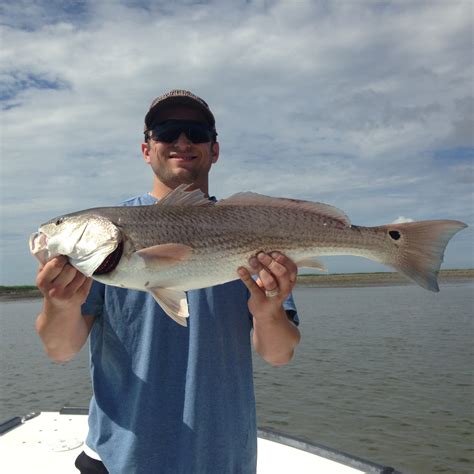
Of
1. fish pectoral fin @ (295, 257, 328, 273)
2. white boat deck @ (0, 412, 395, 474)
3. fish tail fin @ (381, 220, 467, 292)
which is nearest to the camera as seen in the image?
fish tail fin @ (381, 220, 467, 292)

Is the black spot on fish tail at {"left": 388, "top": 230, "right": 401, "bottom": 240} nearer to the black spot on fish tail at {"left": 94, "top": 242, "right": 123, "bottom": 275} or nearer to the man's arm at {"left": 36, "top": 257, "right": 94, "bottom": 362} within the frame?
the black spot on fish tail at {"left": 94, "top": 242, "right": 123, "bottom": 275}

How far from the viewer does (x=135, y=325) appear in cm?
344

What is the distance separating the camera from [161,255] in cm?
334

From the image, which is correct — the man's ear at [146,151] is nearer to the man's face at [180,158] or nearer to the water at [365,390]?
the man's face at [180,158]

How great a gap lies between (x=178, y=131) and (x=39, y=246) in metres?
1.40

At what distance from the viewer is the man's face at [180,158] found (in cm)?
391

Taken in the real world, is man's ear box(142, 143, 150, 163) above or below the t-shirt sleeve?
above

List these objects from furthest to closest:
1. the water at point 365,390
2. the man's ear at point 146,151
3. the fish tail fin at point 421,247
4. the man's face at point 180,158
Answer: the water at point 365,390 < the man's ear at point 146,151 < the man's face at point 180,158 < the fish tail fin at point 421,247

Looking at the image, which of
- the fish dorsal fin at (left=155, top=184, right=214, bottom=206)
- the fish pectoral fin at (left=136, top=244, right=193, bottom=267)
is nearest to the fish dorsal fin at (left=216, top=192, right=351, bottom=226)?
the fish dorsal fin at (left=155, top=184, right=214, bottom=206)

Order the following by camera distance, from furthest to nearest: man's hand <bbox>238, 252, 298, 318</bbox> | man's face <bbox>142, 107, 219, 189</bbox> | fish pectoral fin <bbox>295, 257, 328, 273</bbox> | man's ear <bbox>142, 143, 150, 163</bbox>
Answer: man's ear <bbox>142, 143, 150, 163</bbox>, man's face <bbox>142, 107, 219, 189</bbox>, fish pectoral fin <bbox>295, 257, 328, 273</bbox>, man's hand <bbox>238, 252, 298, 318</bbox>

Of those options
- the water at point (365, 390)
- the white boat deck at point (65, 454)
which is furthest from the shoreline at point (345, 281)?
the white boat deck at point (65, 454)

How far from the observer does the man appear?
324 centimetres

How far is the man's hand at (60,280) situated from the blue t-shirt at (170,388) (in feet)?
1.04

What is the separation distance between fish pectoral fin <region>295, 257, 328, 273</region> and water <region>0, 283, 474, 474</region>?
289 inches
